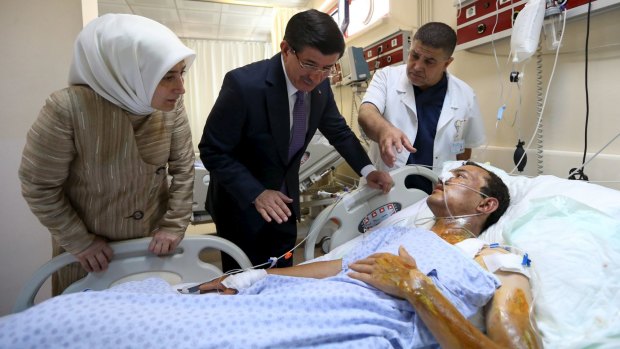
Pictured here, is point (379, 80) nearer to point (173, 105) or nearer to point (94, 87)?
point (173, 105)

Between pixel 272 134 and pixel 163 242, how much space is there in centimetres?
60

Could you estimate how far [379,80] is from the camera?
2025 mm

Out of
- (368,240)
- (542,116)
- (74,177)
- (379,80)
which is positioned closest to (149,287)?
(74,177)

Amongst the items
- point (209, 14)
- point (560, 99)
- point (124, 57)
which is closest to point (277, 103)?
point (124, 57)

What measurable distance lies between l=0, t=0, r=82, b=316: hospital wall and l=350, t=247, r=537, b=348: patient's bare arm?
2057 mm

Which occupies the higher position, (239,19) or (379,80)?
(239,19)

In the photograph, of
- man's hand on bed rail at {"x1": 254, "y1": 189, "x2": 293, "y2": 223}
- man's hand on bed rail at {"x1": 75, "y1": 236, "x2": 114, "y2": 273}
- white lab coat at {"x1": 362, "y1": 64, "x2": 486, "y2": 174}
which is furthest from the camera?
white lab coat at {"x1": 362, "y1": 64, "x2": 486, "y2": 174}

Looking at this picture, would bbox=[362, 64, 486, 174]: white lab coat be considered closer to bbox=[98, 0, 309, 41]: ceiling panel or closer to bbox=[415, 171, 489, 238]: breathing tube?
bbox=[415, 171, 489, 238]: breathing tube

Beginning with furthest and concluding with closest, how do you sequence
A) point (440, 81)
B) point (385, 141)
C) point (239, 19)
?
point (239, 19), point (440, 81), point (385, 141)

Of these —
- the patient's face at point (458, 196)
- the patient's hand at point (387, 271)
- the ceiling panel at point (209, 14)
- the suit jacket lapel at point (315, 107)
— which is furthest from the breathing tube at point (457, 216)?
the ceiling panel at point (209, 14)

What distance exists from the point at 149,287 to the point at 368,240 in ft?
2.55

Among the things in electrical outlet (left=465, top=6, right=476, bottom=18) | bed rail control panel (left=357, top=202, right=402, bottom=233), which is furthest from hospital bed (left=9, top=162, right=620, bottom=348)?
electrical outlet (left=465, top=6, right=476, bottom=18)

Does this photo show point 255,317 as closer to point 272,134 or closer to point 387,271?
point 387,271

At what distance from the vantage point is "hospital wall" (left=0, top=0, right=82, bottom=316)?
1.91 meters
